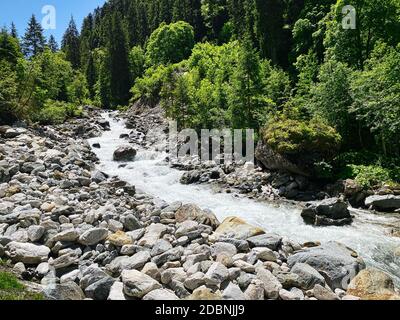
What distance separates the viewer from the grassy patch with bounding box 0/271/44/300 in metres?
7.33

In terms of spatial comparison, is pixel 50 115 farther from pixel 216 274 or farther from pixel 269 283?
pixel 269 283

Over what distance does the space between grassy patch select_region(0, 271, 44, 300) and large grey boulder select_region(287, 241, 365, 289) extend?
6.37 m

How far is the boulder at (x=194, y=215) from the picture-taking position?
12906 millimetres

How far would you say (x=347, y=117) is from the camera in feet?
81.8

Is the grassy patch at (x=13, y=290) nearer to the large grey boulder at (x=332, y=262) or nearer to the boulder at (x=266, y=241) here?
the boulder at (x=266, y=241)

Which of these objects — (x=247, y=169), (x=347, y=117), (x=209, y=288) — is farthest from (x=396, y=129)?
(x=209, y=288)

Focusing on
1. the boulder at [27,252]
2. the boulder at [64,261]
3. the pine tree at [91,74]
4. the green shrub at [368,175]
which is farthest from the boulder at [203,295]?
the pine tree at [91,74]

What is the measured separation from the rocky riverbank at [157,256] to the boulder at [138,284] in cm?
2

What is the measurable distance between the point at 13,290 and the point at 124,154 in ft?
74.1

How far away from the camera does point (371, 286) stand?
8734mm

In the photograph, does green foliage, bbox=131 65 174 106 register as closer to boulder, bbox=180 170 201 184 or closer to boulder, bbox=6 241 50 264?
boulder, bbox=180 170 201 184

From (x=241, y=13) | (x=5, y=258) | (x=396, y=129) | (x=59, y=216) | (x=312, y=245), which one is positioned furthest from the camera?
(x=241, y=13)
